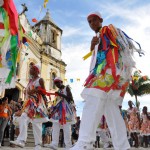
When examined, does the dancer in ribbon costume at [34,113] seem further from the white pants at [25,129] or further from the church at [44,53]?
the church at [44,53]

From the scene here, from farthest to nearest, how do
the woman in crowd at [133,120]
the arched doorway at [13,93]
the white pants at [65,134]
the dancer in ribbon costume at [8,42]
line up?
the arched doorway at [13,93] → the woman in crowd at [133,120] → the white pants at [65,134] → the dancer in ribbon costume at [8,42]

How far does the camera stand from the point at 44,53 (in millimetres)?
26641

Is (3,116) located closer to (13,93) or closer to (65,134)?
(65,134)

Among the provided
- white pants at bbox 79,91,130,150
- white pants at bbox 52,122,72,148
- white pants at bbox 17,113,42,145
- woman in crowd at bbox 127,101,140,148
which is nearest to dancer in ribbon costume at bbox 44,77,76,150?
white pants at bbox 52,122,72,148

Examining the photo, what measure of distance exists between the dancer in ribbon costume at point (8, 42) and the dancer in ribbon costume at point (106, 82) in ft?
4.48

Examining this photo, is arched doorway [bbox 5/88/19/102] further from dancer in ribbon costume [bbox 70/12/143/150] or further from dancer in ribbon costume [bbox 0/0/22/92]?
dancer in ribbon costume [bbox 70/12/143/150]

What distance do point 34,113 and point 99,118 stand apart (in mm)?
2300

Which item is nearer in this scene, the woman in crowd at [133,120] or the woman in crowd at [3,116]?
the woman in crowd at [3,116]

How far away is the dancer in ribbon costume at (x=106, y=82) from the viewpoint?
Result: 10.9 feet

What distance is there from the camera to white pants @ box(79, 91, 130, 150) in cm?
327

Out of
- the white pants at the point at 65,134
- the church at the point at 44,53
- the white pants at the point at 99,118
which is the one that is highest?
the church at the point at 44,53

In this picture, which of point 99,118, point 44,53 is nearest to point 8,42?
point 99,118

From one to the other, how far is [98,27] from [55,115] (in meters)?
2.85

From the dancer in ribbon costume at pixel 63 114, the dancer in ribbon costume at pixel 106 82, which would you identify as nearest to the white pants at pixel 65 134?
the dancer in ribbon costume at pixel 63 114
